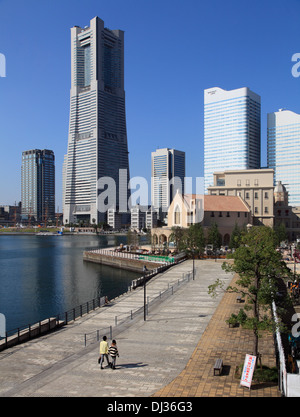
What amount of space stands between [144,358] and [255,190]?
90.8 m

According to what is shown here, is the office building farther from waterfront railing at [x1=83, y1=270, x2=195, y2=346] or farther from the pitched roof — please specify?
waterfront railing at [x1=83, y1=270, x2=195, y2=346]

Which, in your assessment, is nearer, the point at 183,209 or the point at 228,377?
the point at 228,377

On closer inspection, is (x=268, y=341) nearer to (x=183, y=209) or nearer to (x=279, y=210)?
(x=183, y=209)

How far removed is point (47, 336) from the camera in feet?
86.1

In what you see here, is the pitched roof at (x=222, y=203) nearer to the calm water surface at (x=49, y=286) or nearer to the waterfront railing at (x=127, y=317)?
the calm water surface at (x=49, y=286)

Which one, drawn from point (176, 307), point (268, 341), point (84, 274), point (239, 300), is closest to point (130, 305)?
point (176, 307)

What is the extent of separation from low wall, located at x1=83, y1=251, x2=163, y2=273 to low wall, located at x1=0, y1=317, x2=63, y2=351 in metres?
39.8

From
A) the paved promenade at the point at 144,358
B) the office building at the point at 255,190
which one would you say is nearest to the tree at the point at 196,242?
the office building at the point at 255,190

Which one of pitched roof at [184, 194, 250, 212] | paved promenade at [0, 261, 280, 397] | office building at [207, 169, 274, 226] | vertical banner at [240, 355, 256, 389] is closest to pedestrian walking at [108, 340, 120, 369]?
paved promenade at [0, 261, 280, 397]

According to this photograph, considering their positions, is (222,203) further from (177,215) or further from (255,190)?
(255,190)

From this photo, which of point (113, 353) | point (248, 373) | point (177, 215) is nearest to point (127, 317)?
point (113, 353)

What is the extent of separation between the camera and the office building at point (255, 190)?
103375 mm

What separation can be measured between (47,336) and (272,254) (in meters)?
16.5

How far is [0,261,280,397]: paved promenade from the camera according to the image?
16.5 meters
